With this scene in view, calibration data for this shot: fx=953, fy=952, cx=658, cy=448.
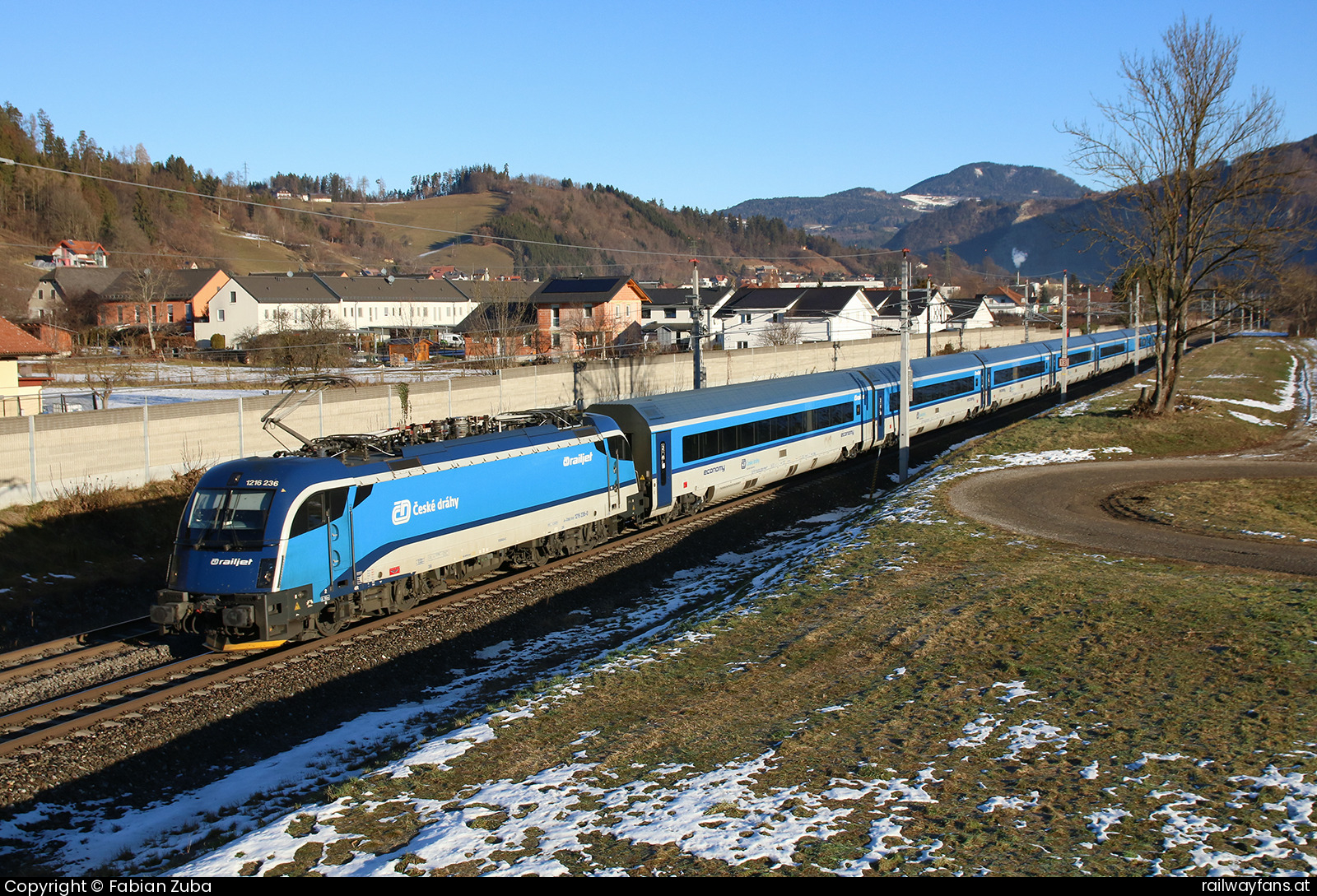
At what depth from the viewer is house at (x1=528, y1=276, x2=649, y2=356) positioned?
→ 80938 millimetres

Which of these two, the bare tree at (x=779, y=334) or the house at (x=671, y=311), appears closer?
the bare tree at (x=779, y=334)

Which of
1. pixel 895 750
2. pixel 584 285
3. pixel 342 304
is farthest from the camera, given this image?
pixel 342 304

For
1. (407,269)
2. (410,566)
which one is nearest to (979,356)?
(410,566)

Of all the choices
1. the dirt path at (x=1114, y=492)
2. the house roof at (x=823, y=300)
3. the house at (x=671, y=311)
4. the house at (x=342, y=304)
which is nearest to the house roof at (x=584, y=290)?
the house at (x=671, y=311)

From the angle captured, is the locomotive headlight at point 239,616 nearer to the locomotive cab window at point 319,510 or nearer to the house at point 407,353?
the locomotive cab window at point 319,510

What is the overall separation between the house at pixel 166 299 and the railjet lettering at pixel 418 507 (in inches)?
3200

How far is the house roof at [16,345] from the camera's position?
102ft

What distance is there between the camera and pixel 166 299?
93125 mm

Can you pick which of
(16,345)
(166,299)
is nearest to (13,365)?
(16,345)

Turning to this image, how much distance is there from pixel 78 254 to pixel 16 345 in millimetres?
110213

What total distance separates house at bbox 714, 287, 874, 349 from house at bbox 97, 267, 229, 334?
5027cm

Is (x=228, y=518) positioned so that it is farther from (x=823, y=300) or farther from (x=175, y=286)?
(x=175, y=286)

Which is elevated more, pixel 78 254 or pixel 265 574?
pixel 78 254

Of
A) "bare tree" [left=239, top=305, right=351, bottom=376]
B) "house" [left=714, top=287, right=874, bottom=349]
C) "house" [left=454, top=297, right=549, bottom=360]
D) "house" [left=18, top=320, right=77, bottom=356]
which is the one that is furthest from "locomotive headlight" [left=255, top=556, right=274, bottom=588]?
"house" [left=714, top=287, right=874, bottom=349]
